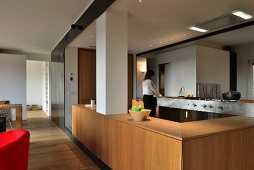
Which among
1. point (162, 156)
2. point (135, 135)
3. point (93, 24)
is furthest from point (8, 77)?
point (162, 156)

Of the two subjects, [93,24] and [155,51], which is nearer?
[93,24]

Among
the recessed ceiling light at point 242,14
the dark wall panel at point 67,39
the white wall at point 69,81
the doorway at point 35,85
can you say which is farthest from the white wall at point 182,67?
the doorway at point 35,85

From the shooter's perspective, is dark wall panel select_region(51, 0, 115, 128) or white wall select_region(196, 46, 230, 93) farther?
white wall select_region(196, 46, 230, 93)

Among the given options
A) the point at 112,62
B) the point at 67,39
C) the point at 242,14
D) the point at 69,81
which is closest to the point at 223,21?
the point at 242,14

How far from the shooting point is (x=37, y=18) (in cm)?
369

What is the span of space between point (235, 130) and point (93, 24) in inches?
103

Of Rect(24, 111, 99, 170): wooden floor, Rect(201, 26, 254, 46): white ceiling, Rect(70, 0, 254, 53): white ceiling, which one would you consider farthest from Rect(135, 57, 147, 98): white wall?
Rect(24, 111, 99, 170): wooden floor

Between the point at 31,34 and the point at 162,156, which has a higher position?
the point at 31,34

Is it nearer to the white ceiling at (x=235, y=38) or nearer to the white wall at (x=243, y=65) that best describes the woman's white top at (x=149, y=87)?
the white ceiling at (x=235, y=38)

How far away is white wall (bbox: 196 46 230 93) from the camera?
475 cm

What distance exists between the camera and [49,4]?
10.1 ft

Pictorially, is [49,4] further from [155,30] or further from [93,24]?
[155,30]

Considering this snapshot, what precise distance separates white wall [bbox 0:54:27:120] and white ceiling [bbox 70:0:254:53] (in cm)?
364

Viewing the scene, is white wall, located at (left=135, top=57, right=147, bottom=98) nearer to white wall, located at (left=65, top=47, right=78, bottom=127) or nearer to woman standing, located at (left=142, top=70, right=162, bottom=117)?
white wall, located at (left=65, top=47, right=78, bottom=127)
